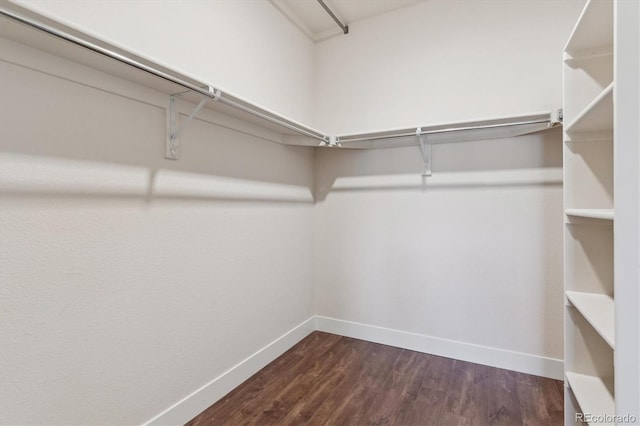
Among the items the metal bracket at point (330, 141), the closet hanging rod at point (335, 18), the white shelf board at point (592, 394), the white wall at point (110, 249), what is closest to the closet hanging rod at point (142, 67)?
the white wall at point (110, 249)

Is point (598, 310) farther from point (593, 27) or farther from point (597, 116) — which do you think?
point (593, 27)

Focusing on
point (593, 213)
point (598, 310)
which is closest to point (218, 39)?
point (593, 213)

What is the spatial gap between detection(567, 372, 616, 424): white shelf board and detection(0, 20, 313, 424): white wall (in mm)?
1823

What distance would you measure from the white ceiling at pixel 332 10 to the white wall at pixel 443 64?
7 cm

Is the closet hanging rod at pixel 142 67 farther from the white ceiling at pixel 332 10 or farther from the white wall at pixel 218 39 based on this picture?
the white ceiling at pixel 332 10

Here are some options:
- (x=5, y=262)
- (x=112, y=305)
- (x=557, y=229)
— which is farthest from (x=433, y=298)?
(x=5, y=262)

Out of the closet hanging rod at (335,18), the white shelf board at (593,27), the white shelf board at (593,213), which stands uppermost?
the closet hanging rod at (335,18)

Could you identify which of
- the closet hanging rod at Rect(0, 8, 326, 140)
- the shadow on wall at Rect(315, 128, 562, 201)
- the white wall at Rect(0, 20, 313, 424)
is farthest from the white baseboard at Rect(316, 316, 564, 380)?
the closet hanging rod at Rect(0, 8, 326, 140)

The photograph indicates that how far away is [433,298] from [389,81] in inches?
72.3

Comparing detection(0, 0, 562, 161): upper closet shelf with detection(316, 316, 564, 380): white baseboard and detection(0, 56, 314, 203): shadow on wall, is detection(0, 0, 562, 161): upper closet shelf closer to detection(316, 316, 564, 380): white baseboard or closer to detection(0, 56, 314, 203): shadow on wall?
detection(0, 56, 314, 203): shadow on wall

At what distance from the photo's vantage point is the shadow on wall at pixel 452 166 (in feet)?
6.96

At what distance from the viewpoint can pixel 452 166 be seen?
2.39 metres

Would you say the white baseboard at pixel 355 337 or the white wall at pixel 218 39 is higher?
the white wall at pixel 218 39

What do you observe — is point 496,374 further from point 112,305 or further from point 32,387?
point 32,387
